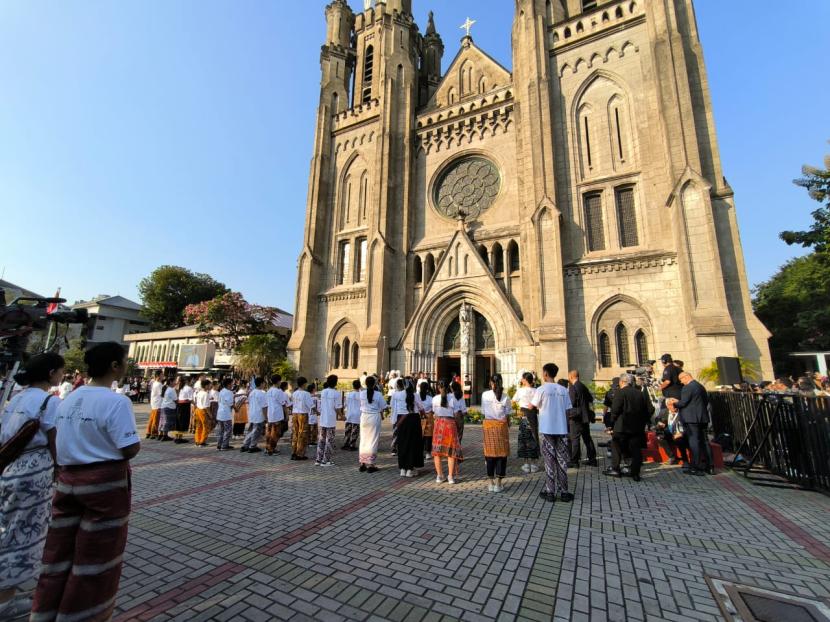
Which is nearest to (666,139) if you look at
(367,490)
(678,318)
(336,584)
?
(678,318)

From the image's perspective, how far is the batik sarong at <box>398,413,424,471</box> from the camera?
7004 millimetres

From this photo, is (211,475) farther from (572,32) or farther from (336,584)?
(572,32)

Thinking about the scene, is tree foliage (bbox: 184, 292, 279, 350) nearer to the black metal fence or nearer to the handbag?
the handbag

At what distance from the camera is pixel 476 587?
122 inches

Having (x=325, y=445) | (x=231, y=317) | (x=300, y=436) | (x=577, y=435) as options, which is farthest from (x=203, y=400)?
(x=231, y=317)

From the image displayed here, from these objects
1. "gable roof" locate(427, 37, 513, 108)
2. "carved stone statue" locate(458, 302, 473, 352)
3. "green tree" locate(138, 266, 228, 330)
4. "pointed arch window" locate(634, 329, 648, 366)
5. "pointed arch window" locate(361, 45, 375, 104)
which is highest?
"pointed arch window" locate(361, 45, 375, 104)

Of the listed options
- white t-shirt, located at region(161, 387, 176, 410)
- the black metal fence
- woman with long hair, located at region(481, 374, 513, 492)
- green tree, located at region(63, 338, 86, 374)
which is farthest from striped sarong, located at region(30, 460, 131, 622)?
green tree, located at region(63, 338, 86, 374)

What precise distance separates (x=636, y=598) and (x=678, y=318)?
49.6 feet

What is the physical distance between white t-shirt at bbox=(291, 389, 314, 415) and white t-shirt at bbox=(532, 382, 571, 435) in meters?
5.42

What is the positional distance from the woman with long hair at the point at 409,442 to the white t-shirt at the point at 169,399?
777 centimetres

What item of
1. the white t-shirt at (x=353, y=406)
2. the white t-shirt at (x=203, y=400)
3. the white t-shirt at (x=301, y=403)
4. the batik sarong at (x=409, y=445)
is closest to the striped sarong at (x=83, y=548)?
the batik sarong at (x=409, y=445)

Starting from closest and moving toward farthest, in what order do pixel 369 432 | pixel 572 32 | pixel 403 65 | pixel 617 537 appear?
pixel 617 537 < pixel 369 432 < pixel 572 32 < pixel 403 65

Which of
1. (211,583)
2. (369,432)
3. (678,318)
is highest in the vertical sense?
(678,318)

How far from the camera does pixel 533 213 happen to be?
58.1 feet
